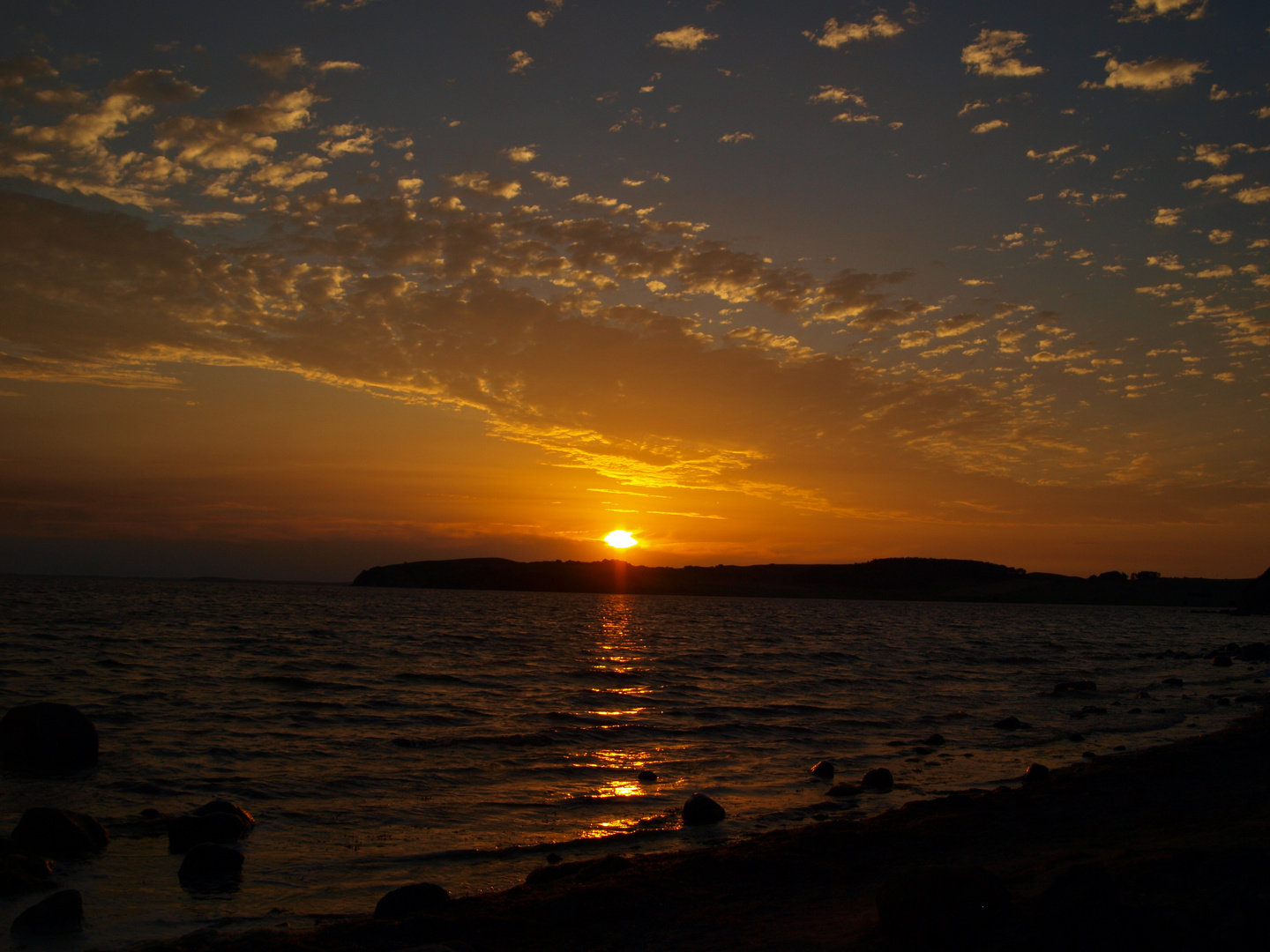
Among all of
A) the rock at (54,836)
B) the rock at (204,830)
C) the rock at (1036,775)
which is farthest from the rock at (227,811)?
the rock at (1036,775)

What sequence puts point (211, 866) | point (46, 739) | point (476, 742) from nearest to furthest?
point (211, 866) → point (46, 739) → point (476, 742)

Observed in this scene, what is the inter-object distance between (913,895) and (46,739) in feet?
50.8

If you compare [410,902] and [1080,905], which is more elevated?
[1080,905]

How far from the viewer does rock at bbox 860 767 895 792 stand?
49.1ft

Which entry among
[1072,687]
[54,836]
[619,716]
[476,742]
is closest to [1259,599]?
[1072,687]

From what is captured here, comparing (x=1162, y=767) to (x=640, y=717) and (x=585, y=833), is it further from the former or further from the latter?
(x=640, y=717)

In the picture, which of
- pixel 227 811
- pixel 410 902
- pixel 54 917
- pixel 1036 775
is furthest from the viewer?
pixel 1036 775

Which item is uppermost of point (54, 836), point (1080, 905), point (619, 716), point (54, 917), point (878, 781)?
point (1080, 905)

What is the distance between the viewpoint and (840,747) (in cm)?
1925

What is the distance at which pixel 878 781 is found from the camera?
1511cm

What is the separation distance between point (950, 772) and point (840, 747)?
3312 mm

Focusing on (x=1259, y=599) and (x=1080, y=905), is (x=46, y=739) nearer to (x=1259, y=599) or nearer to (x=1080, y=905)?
(x=1080, y=905)

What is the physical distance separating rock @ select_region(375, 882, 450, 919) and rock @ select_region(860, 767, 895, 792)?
30.3ft

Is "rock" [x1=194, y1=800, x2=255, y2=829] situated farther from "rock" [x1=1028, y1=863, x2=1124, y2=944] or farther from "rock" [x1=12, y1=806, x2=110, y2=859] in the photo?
"rock" [x1=1028, y1=863, x2=1124, y2=944]
